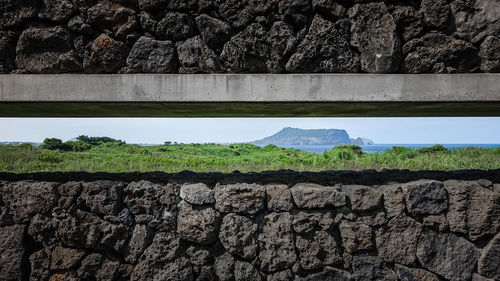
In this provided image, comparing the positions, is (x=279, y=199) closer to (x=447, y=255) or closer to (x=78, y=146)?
(x=447, y=255)

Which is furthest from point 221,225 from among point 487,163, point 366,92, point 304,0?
point 487,163

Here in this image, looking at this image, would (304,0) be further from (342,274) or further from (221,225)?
(342,274)

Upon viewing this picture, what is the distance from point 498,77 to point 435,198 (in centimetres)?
116

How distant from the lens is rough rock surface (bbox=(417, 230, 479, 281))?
3227 millimetres

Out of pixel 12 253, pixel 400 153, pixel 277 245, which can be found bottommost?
pixel 12 253

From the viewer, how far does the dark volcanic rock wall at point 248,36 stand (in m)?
3.11

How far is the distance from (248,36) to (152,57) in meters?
0.88

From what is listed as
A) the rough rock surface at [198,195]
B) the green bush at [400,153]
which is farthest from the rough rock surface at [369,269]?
the green bush at [400,153]

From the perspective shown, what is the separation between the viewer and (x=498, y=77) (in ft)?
9.77

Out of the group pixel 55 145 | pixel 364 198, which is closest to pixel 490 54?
pixel 364 198

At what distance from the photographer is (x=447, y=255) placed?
3.24 m

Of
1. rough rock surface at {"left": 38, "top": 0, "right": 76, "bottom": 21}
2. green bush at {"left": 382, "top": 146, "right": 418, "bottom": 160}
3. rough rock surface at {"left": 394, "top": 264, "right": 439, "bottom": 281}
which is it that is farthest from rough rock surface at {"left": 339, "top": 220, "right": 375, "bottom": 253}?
green bush at {"left": 382, "top": 146, "right": 418, "bottom": 160}

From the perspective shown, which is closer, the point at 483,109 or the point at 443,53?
the point at 443,53

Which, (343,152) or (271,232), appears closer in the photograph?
(271,232)
